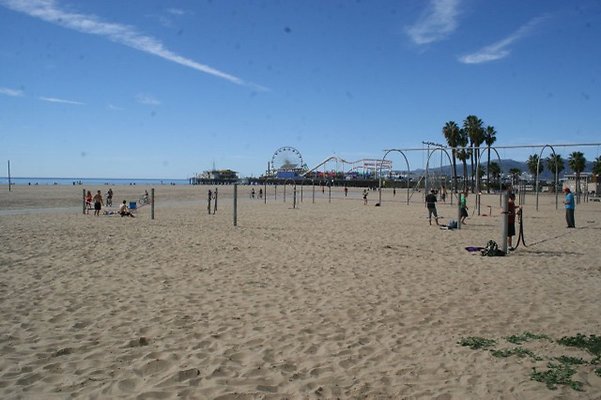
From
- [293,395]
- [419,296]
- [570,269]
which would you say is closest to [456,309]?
[419,296]

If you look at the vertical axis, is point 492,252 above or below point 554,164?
below

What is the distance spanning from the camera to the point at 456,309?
19.7 feet

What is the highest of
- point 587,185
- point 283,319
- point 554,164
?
point 554,164

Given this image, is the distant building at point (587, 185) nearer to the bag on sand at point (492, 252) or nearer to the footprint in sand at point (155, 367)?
the bag on sand at point (492, 252)

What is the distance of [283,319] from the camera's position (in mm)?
5500

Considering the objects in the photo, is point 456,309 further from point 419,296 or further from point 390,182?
point 390,182

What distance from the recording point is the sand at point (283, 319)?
3752 millimetres

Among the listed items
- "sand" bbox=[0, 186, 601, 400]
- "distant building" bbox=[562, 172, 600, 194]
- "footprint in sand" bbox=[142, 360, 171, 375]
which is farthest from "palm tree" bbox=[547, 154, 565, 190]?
"footprint in sand" bbox=[142, 360, 171, 375]

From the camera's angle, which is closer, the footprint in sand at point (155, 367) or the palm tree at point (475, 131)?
the footprint in sand at point (155, 367)

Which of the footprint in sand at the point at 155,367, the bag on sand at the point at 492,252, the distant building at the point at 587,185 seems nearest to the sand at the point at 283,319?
the footprint in sand at the point at 155,367

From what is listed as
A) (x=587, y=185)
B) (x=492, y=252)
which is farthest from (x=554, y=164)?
(x=492, y=252)

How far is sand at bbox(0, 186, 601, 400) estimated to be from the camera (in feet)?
12.3

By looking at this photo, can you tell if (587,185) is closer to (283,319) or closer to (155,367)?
(283,319)

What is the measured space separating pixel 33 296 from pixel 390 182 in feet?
395
